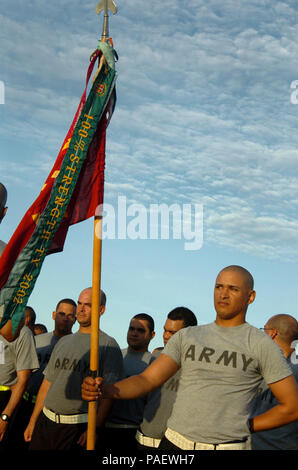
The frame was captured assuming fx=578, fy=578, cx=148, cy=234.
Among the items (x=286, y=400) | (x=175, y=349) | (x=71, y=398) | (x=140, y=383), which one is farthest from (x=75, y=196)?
(x=71, y=398)

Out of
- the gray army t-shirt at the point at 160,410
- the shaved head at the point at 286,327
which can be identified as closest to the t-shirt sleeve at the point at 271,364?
the gray army t-shirt at the point at 160,410

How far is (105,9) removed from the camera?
538cm

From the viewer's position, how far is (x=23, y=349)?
7559mm

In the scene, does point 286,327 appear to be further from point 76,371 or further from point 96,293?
point 96,293

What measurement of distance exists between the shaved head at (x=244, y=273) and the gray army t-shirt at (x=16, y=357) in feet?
11.3

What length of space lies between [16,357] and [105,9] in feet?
14.7

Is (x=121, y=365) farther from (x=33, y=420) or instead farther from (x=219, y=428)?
(x=219, y=428)

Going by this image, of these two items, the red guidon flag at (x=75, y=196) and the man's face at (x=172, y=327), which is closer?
the red guidon flag at (x=75, y=196)

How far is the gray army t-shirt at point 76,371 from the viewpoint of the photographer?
6949 mm

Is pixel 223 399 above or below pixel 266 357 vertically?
below

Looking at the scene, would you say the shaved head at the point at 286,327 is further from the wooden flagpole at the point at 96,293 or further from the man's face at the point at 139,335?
the wooden flagpole at the point at 96,293
